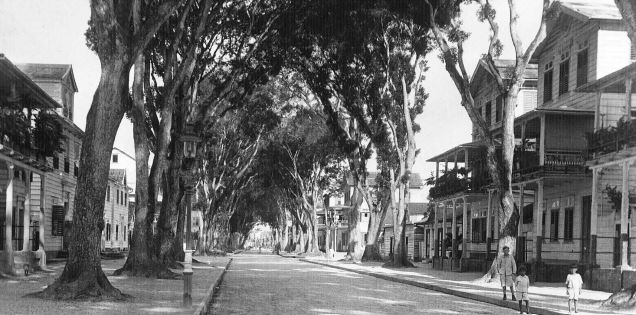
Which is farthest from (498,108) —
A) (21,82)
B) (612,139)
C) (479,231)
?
(21,82)

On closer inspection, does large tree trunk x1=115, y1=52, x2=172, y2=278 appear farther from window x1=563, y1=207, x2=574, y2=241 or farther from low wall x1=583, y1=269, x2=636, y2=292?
window x1=563, y1=207, x2=574, y2=241

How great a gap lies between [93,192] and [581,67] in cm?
2144

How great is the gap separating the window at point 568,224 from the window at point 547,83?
5.55m

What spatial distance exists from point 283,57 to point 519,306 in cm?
1682

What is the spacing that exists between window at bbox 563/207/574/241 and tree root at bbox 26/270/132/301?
20346 millimetres

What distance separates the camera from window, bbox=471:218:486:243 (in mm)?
40862

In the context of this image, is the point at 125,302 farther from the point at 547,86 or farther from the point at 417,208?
the point at 417,208

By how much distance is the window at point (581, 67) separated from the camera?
1147 inches

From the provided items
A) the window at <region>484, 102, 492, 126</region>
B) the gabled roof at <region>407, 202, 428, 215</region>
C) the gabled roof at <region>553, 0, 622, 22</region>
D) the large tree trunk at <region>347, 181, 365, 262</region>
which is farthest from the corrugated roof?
the gabled roof at <region>407, 202, 428, 215</region>

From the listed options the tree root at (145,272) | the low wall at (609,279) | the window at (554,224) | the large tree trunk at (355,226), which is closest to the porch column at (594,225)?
the low wall at (609,279)

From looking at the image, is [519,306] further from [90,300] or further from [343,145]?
[343,145]

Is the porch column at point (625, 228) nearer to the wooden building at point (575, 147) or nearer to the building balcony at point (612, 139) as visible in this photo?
the wooden building at point (575, 147)

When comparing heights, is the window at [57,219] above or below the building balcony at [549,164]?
below

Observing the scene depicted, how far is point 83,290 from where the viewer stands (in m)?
14.2
